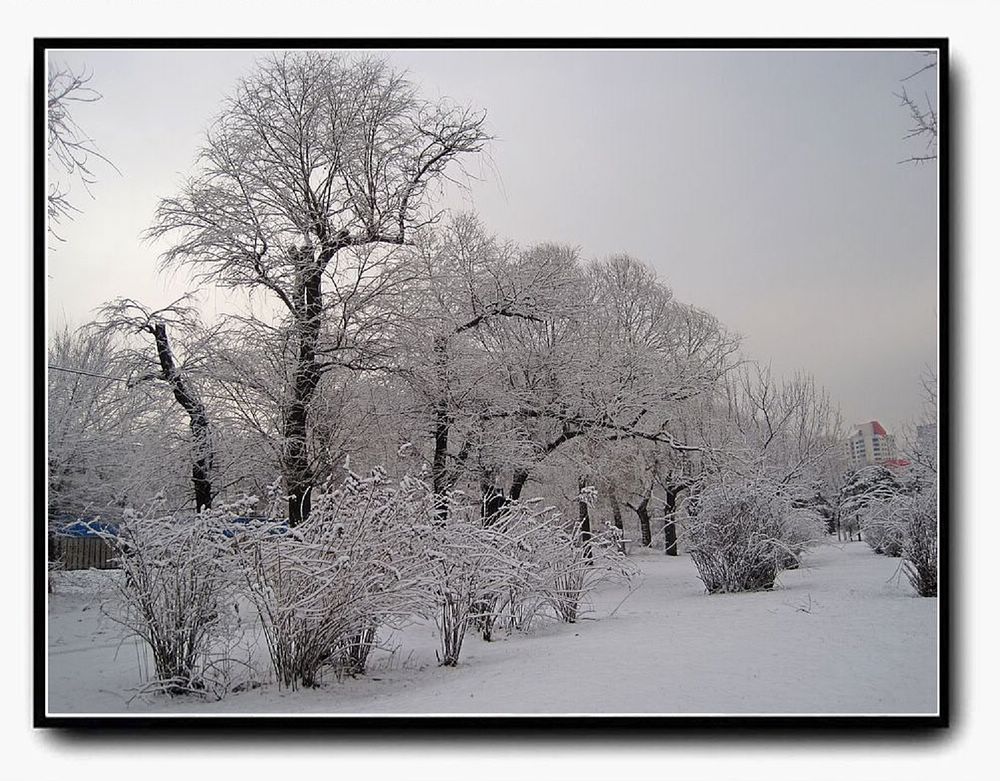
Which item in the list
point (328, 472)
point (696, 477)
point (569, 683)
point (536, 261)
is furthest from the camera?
A: point (696, 477)

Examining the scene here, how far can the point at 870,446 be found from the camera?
4.44 m

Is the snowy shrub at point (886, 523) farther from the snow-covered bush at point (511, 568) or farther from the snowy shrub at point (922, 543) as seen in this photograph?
the snow-covered bush at point (511, 568)

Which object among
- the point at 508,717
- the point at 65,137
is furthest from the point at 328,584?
the point at 65,137

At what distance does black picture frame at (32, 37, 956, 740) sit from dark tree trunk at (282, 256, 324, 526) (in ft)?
4.24

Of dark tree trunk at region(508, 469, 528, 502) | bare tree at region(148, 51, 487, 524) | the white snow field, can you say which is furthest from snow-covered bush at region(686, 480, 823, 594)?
bare tree at region(148, 51, 487, 524)

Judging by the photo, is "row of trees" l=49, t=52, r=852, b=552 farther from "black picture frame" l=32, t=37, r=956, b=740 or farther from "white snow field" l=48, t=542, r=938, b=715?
"white snow field" l=48, t=542, r=938, b=715

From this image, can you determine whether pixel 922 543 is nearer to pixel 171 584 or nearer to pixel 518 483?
pixel 518 483

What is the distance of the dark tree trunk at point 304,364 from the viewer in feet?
15.2

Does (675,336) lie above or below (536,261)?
below

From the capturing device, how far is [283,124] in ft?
15.6

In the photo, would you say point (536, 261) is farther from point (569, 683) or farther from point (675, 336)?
point (569, 683)

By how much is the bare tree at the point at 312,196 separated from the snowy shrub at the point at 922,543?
286 cm
